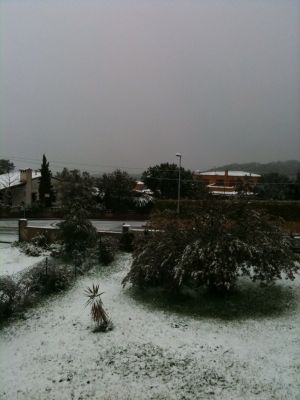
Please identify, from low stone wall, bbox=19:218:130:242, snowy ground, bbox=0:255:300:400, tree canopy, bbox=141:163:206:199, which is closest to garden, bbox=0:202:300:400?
snowy ground, bbox=0:255:300:400

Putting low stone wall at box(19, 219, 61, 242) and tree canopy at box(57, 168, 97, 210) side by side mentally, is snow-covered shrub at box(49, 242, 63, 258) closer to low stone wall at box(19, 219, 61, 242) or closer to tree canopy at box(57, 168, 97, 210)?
low stone wall at box(19, 219, 61, 242)

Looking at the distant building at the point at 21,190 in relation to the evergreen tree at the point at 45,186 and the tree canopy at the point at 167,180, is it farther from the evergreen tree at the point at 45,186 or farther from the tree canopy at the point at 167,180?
the tree canopy at the point at 167,180

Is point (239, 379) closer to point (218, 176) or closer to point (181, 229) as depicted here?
point (181, 229)

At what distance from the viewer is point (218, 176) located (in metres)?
71.1

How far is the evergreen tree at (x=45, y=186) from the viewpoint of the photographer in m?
47.0

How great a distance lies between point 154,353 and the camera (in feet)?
31.3

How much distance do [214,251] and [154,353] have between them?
4247 mm

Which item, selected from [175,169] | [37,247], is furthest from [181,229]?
[175,169]

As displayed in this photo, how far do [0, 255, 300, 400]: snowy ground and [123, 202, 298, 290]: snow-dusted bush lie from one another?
0.94 metres

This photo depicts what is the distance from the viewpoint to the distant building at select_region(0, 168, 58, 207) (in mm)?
47000

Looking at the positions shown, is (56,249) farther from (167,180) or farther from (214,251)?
(167,180)

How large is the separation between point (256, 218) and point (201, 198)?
2036 millimetres

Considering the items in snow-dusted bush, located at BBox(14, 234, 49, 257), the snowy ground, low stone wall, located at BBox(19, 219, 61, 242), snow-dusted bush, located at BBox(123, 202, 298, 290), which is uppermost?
snow-dusted bush, located at BBox(123, 202, 298, 290)

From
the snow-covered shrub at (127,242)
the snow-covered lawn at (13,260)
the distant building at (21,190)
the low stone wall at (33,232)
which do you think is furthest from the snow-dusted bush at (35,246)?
the distant building at (21,190)
